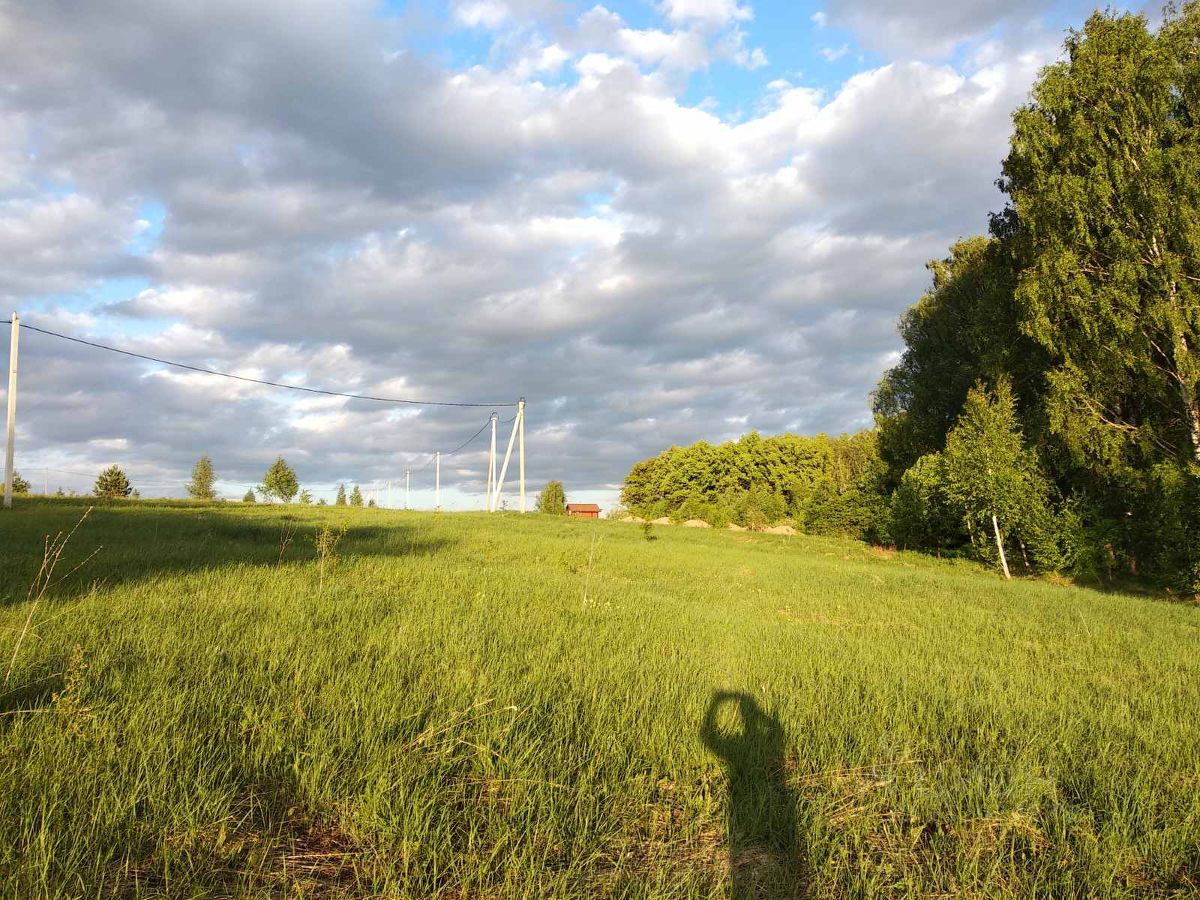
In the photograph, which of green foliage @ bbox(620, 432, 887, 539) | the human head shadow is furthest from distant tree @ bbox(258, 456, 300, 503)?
the human head shadow

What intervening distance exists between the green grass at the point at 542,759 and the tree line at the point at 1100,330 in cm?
1613

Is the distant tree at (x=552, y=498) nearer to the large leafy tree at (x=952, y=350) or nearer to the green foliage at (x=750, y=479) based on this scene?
the green foliage at (x=750, y=479)

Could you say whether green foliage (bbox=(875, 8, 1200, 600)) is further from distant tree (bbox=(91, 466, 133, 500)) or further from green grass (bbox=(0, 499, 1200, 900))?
distant tree (bbox=(91, 466, 133, 500))

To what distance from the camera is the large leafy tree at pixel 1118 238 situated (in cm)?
1845

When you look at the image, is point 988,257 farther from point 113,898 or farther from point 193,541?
Result: point 113,898

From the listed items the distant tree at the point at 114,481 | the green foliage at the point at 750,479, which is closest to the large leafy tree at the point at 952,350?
the green foliage at the point at 750,479

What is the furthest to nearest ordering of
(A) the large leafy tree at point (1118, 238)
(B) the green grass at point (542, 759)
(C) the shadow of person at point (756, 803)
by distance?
(A) the large leafy tree at point (1118, 238)
(C) the shadow of person at point (756, 803)
(B) the green grass at point (542, 759)

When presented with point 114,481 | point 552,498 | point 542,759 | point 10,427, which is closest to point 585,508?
point 552,498

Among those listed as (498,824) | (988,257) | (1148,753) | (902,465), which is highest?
(988,257)

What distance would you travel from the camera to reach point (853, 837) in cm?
318

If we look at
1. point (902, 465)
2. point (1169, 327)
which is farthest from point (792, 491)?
point (1169, 327)

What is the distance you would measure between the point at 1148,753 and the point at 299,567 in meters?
10.5

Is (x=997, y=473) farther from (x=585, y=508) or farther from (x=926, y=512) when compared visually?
(x=585, y=508)

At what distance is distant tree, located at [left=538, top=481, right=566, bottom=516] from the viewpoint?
70062 mm
